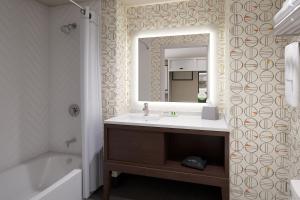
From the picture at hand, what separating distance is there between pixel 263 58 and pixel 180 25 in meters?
1.08

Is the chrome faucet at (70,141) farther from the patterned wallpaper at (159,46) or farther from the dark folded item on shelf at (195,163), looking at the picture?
the dark folded item on shelf at (195,163)

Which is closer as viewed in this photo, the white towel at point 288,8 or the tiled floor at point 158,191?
the white towel at point 288,8

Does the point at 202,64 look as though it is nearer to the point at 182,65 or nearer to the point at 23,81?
the point at 182,65

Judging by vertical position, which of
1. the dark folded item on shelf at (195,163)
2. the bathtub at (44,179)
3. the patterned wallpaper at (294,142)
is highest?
the patterned wallpaper at (294,142)

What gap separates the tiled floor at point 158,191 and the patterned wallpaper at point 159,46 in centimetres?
107

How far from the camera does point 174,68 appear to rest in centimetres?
246

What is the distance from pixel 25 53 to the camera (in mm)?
2406

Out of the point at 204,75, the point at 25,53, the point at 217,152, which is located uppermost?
the point at 25,53

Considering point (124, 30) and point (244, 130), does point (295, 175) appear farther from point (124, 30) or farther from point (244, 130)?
point (124, 30)

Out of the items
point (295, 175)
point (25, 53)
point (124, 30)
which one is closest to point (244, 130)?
point (295, 175)

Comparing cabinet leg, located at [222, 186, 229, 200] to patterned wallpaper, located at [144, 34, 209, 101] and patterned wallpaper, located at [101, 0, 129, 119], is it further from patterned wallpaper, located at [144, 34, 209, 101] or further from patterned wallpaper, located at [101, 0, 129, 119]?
patterned wallpaper, located at [101, 0, 129, 119]

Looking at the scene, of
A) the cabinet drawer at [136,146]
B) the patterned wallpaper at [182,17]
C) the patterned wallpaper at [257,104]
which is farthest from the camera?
the patterned wallpaper at [182,17]

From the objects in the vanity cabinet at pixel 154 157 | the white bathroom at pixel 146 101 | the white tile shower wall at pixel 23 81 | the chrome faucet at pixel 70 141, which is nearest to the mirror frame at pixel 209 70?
the white bathroom at pixel 146 101

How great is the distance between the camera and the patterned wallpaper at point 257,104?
5.42 ft
